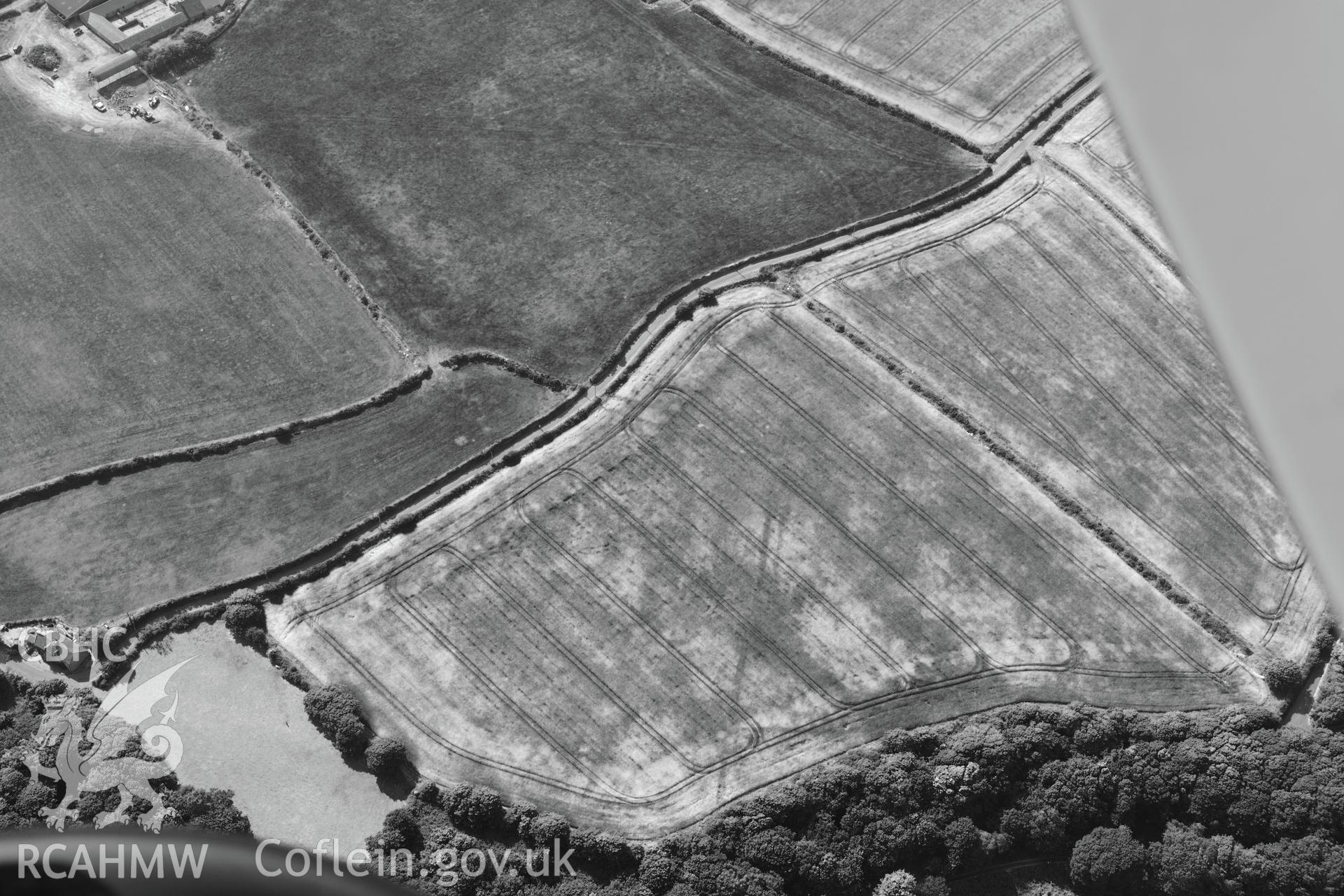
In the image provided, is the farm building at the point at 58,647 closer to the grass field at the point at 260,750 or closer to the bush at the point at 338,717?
the grass field at the point at 260,750

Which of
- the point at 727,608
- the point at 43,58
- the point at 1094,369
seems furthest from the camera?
the point at 43,58

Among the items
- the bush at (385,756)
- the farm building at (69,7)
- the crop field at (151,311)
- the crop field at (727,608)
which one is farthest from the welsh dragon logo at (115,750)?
the farm building at (69,7)

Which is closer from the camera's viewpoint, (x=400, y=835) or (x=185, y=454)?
(x=400, y=835)

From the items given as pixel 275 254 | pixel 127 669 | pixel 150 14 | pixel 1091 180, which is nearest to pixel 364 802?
pixel 127 669

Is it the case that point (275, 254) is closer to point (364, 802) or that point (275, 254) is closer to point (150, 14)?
point (150, 14)

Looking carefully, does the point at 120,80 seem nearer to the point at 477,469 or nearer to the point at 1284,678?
the point at 477,469

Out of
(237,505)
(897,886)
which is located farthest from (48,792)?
(897,886)

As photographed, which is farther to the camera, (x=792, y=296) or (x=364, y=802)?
(x=792, y=296)

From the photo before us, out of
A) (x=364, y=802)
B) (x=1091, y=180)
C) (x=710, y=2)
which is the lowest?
(x=364, y=802)
